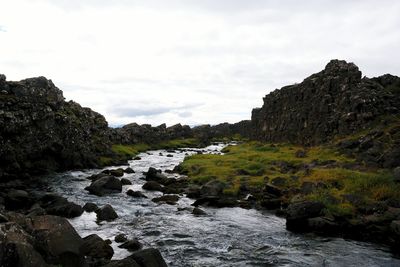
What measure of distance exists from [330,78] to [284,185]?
164 feet

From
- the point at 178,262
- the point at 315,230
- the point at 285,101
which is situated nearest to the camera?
the point at 178,262

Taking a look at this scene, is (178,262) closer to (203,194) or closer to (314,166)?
(203,194)

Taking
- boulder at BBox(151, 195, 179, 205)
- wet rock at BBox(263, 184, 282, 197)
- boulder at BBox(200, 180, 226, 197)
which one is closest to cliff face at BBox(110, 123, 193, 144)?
boulder at BBox(200, 180, 226, 197)

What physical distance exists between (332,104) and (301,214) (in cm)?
5954

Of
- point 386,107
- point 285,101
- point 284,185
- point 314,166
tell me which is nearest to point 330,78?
point 386,107

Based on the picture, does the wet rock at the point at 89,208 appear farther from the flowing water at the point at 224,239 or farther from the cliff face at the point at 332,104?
the cliff face at the point at 332,104

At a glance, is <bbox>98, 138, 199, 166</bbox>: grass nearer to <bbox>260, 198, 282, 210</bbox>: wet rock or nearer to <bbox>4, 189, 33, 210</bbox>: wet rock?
<bbox>4, 189, 33, 210</bbox>: wet rock

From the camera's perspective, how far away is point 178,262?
28.4m

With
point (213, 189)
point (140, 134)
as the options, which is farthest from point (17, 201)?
point (140, 134)

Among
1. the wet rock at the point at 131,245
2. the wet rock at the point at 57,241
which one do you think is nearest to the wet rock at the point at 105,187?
the wet rock at the point at 131,245

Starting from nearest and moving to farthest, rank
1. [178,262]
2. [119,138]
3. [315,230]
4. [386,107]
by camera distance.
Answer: [178,262]
[315,230]
[386,107]
[119,138]

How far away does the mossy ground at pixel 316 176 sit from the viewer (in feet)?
135

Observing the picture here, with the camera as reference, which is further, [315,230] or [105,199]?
[105,199]

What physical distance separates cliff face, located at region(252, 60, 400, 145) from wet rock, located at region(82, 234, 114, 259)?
60255 millimetres
